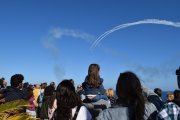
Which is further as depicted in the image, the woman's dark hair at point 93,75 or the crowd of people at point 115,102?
the woman's dark hair at point 93,75

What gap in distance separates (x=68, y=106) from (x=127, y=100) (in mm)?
1297

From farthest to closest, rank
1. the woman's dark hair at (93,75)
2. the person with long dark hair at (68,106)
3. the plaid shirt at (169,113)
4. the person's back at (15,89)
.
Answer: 1. the person's back at (15,89)
2. the woman's dark hair at (93,75)
3. the person with long dark hair at (68,106)
4. the plaid shirt at (169,113)

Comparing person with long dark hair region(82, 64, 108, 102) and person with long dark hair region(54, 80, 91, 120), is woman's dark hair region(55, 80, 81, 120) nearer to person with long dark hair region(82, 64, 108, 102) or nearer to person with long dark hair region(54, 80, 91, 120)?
person with long dark hair region(54, 80, 91, 120)

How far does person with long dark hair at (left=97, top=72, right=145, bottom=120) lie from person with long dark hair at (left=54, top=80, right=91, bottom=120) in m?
0.92

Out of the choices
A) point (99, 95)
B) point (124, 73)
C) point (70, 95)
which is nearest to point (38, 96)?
point (99, 95)

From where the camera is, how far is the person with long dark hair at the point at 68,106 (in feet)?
21.0

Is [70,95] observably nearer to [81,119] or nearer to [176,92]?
[81,119]

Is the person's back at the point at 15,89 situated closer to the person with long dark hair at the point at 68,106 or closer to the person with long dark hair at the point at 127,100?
the person with long dark hair at the point at 68,106

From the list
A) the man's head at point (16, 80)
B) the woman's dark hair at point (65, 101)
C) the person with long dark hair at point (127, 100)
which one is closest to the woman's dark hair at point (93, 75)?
the woman's dark hair at point (65, 101)

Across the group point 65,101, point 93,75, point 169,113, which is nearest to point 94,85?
point 93,75

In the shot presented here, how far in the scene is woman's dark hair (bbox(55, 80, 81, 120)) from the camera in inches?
253

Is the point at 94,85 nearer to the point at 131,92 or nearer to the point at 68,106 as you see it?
the point at 68,106

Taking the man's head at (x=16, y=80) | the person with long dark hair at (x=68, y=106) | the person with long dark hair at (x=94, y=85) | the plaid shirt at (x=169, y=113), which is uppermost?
the man's head at (x=16, y=80)

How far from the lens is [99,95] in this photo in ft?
27.1
